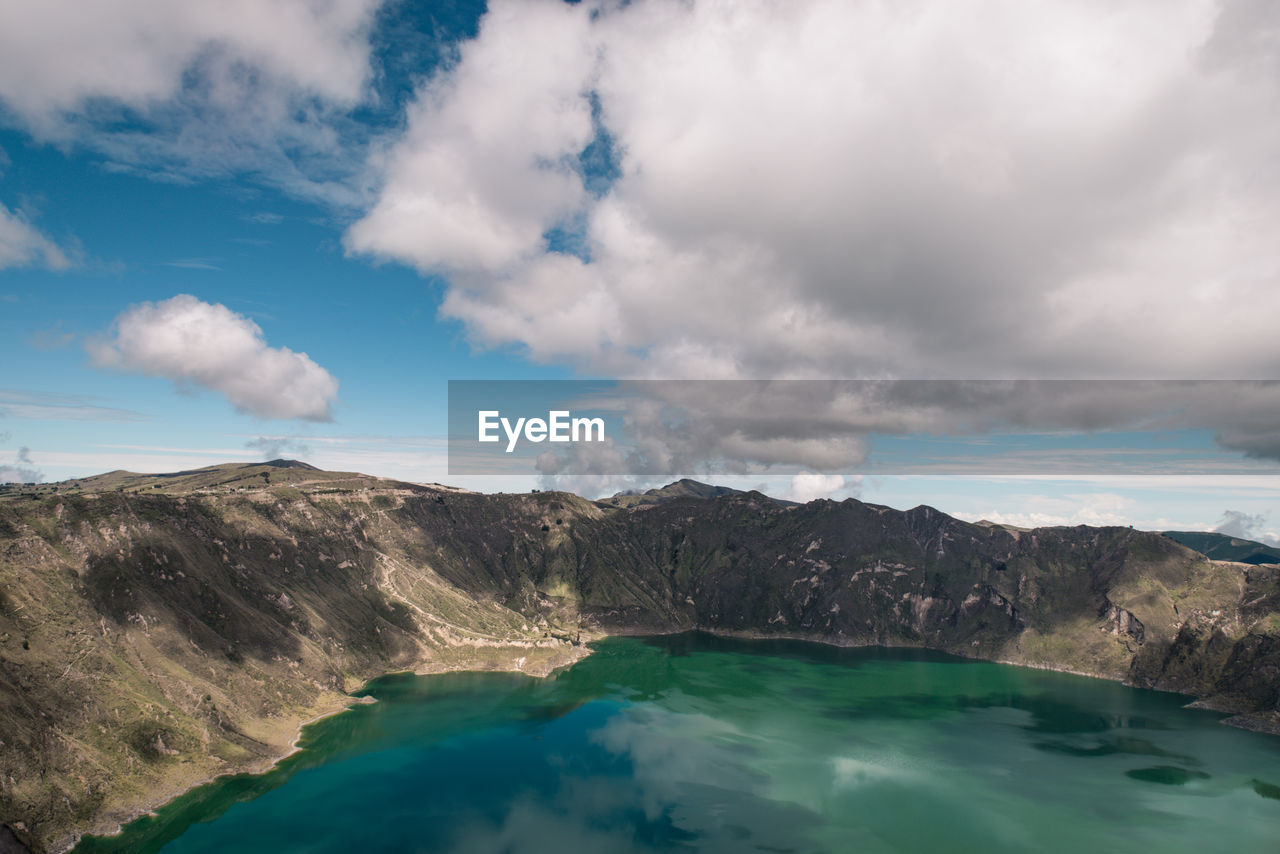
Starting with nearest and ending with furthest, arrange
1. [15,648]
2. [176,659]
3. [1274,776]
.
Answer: [15,648] → [176,659] → [1274,776]

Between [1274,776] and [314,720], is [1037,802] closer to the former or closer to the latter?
[1274,776]

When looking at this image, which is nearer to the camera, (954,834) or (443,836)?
(443,836)

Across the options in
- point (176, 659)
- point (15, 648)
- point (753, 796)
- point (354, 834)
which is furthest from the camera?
point (176, 659)

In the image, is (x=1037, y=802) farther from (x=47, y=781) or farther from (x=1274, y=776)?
(x=47, y=781)

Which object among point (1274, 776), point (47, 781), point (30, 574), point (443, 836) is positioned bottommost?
point (1274, 776)

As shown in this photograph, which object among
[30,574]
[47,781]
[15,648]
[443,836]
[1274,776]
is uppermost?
[30,574]

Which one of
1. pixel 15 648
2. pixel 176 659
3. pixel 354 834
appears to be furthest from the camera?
pixel 176 659

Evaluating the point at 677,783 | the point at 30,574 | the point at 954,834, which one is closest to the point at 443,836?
the point at 677,783

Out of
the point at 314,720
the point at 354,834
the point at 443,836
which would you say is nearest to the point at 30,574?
the point at 314,720

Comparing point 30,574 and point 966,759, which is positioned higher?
point 30,574
